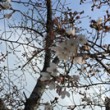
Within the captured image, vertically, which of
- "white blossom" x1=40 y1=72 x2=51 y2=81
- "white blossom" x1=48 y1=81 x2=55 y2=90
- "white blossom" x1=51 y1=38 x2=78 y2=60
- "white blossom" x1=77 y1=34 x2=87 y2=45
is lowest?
"white blossom" x1=48 y1=81 x2=55 y2=90

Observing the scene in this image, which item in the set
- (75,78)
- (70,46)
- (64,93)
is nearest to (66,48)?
(70,46)

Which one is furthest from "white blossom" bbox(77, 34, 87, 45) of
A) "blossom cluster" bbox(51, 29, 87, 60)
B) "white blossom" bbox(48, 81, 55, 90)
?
"white blossom" bbox(48, 81, 55, 90)

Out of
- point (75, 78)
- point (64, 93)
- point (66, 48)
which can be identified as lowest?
point (64, 93)

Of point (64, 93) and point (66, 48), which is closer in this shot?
point (66, 48)

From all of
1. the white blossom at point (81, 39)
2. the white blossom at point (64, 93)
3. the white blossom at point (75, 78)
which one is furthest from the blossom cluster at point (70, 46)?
the white blossom at point (64, 93)

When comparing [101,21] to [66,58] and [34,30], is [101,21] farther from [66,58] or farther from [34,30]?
[34,30]

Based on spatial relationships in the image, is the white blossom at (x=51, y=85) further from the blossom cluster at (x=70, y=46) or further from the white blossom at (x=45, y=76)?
the blossom cluster at (x=70, y=46)

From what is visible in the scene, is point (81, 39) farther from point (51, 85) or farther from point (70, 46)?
point (51, 85)

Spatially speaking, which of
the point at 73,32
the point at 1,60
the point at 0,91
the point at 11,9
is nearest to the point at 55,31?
the point at 73,32

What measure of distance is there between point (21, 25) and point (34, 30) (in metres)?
0.32

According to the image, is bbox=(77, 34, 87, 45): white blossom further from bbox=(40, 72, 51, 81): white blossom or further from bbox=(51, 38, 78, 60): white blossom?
bbox=(40, 72, 51, 81): white blossom

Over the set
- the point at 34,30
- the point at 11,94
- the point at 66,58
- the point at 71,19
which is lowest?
the point at 11,94

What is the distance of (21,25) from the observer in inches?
269

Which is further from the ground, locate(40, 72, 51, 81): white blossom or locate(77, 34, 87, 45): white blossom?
locate(77, 34, 87, 45): white blossom
